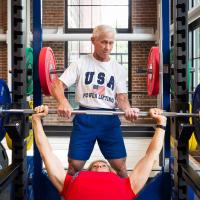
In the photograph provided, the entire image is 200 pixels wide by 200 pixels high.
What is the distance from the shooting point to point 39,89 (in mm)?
2600

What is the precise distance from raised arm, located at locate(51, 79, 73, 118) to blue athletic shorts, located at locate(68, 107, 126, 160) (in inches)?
7.9

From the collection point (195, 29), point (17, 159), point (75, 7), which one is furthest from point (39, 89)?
point (75, 7)

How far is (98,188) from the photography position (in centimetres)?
169

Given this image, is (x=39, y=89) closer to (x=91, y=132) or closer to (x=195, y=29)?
(x=91, y=132)

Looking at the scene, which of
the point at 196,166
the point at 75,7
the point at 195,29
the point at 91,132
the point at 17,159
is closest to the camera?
the point at 91,132

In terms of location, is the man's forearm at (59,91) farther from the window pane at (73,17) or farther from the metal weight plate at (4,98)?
the window pane at (73,17)

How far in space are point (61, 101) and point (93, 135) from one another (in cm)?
33

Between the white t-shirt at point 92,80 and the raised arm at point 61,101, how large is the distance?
0.05 meters

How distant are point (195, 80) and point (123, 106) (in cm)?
459

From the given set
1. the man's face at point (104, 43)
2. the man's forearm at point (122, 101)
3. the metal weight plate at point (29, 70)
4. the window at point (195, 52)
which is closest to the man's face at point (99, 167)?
the man's forearm at point (122, 101)

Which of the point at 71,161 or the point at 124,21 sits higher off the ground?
the point at 124,21

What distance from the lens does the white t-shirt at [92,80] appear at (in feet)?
7.64

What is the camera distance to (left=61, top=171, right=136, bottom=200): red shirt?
1.69m

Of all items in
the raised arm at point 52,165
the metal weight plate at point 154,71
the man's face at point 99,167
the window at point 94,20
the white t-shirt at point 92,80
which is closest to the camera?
the raised arm at point 52,165
